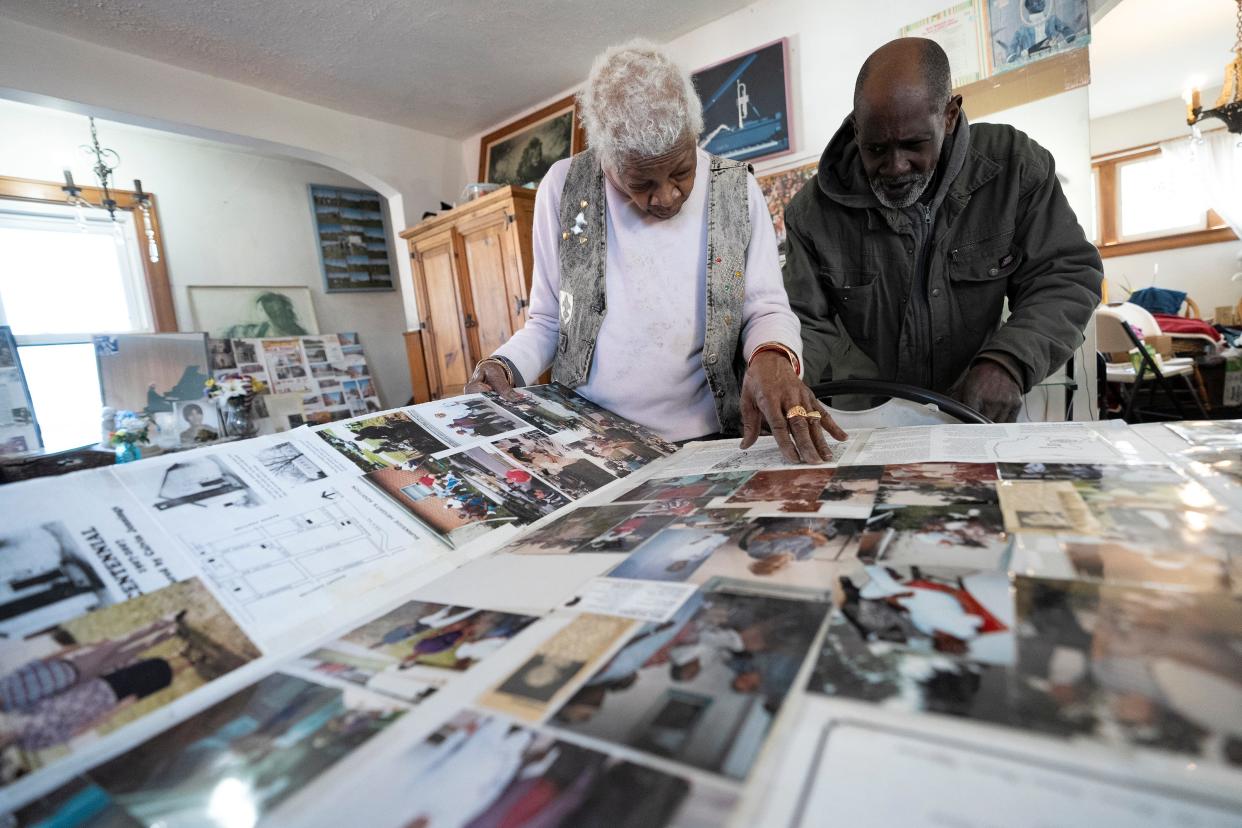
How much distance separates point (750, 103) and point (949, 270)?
7.19 feet

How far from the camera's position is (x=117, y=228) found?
143 inches

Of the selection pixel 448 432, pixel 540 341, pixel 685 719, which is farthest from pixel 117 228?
pixel 685 719

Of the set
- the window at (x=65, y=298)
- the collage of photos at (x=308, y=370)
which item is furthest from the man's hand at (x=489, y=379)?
the window at (x=65, y=298)

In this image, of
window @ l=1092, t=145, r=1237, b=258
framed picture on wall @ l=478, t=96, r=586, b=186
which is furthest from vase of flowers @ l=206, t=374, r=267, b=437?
window @ l=1092, t=145, r=1237, b=258

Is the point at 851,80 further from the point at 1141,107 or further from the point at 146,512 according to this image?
the point at 1141,107

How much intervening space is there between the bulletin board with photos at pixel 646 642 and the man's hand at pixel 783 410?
0.28 ft

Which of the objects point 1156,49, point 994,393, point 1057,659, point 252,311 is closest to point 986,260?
point 994,393

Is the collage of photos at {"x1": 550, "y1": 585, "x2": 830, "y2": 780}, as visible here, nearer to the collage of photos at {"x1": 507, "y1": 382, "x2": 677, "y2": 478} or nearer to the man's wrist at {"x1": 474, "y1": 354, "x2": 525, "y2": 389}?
the collage of photos at {"x1": 507, "y1": 382, "x2": 677, "y2": 478}

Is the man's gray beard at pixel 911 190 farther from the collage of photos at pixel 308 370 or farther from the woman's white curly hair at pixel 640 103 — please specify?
the collage of photos at pixel 308 370

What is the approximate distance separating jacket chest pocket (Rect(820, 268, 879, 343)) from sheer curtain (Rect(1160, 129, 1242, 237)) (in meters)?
6.45

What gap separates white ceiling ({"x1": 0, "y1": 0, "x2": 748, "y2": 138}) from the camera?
2.58 meters

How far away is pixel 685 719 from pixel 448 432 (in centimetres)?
59

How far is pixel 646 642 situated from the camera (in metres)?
0.35

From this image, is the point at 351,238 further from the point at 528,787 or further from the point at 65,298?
the point at 528,787
